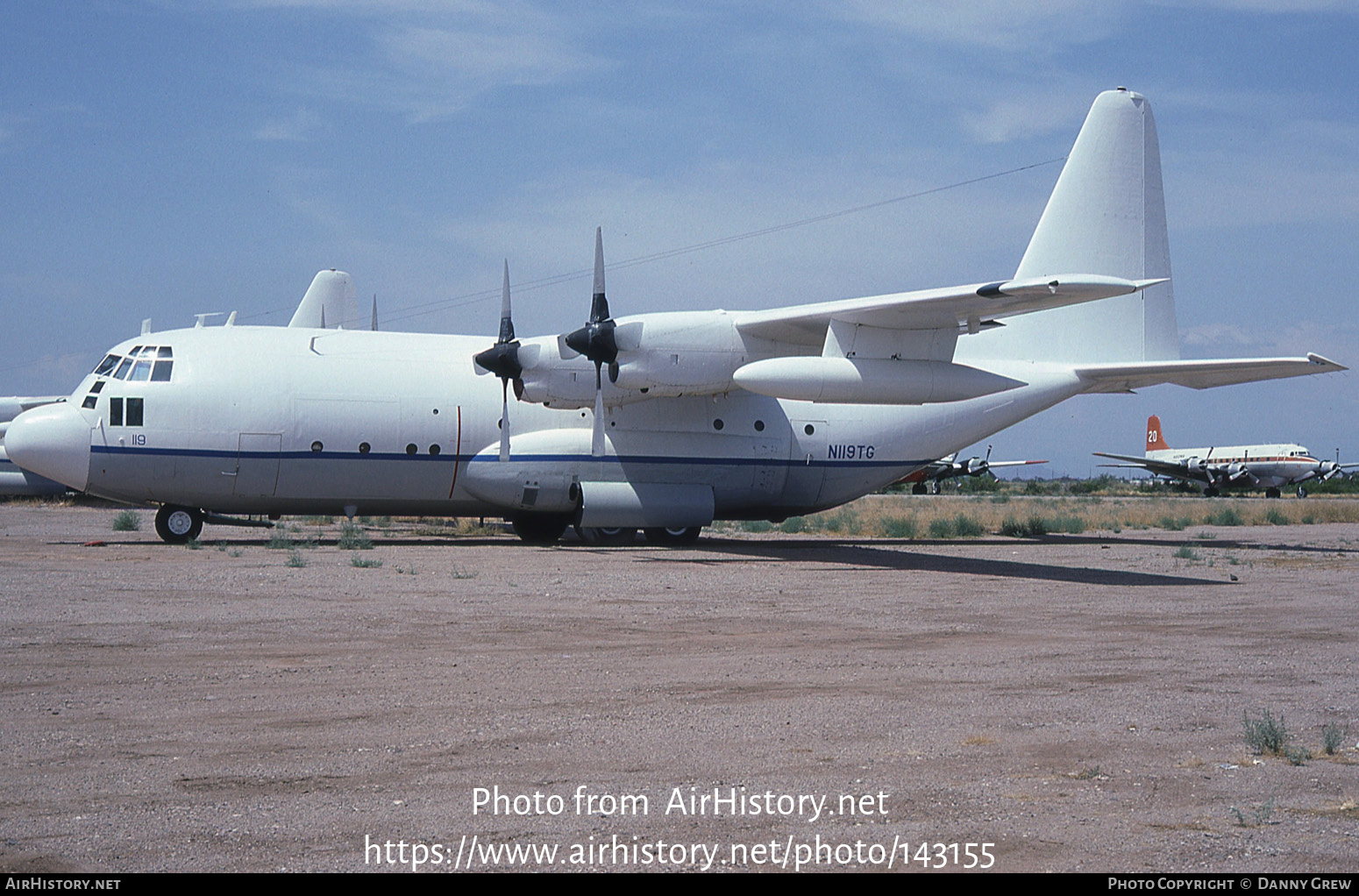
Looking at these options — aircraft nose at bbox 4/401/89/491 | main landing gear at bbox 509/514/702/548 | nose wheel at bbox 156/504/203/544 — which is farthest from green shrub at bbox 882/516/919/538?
aircraft nose at bbox 4/401/89/491

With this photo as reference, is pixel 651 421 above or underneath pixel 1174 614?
above

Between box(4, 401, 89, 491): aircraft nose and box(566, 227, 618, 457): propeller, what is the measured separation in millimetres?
8320

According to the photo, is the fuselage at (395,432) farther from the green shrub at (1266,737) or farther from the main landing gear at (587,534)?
the green shrub at (1266,737)

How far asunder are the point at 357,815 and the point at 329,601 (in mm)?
7493

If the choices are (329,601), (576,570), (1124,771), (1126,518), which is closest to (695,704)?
(1124,771)

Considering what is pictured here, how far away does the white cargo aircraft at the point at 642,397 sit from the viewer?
18.9 metres

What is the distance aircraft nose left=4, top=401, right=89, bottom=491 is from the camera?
19484 mm

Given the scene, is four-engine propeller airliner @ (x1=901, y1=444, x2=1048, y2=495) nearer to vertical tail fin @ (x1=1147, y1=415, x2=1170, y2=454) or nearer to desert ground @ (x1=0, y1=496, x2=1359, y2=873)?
vertical tail fin @ (x1=1147, y1=415, x2=1170, y2=454)

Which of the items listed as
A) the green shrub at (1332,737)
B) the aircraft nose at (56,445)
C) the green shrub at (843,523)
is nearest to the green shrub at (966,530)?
the green shrub at (843,523)

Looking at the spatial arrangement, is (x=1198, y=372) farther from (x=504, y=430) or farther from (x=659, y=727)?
(x=659, y=727)

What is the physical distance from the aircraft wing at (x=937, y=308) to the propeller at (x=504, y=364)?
13.1ft

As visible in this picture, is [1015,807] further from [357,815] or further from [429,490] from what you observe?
[429,490]

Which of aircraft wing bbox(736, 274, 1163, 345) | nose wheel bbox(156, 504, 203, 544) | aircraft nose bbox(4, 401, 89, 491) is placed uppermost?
aircraft wing bbox(736, 274, 1163, 345)

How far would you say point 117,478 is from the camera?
1959cm
